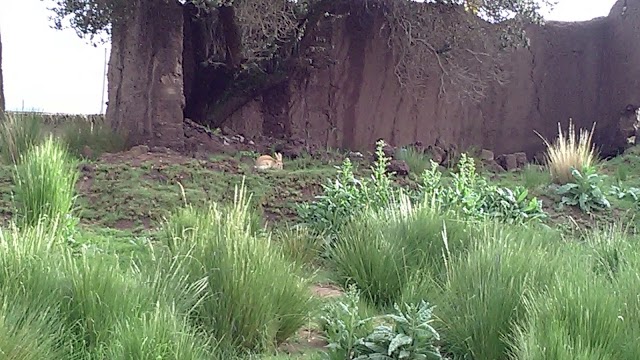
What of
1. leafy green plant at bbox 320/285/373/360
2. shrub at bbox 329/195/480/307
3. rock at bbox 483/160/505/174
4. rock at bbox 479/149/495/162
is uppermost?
rock at bbox 479/149/495/162

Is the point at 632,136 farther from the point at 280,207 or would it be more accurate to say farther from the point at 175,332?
the point at 175,332

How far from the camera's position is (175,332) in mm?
2809

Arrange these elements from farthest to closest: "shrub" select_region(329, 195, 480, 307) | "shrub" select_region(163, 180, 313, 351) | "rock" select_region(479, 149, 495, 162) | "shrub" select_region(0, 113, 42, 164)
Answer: "rock" select_region(479, 149, 495, 162), "shrub" select_region(0, 113, 42, 164), "shrub" select_region(329, 195, 480, 307), "shrub" select_region(163, 180, 313, 351)

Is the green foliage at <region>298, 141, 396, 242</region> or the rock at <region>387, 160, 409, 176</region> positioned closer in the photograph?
the green foliage at <region>298, 141, 396, 242</region>

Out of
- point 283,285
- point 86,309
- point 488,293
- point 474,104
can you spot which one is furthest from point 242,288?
point 474,104

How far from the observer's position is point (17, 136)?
775 cm

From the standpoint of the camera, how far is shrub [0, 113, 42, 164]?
7.58 meters

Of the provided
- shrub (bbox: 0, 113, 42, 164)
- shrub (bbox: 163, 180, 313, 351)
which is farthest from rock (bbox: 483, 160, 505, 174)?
shrub (bbox: 163, 180, 313, 351)

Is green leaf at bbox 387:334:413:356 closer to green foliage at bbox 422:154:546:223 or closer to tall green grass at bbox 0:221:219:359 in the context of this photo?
tall green grass at bbox 0:221:219:359

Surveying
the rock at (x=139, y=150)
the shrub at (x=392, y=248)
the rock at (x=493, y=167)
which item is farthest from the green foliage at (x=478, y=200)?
the rock at (x=139, y=150)

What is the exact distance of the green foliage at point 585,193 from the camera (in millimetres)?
7371

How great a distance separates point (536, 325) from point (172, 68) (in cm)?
685

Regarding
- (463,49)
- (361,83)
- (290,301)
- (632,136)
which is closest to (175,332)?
(290,301)

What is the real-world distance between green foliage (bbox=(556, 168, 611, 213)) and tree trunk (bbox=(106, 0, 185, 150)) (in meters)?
4.23
